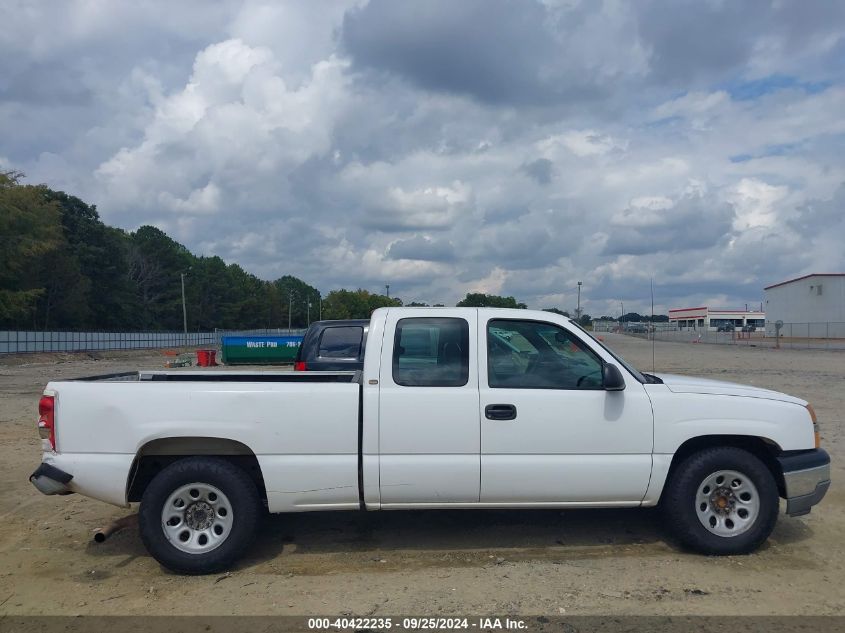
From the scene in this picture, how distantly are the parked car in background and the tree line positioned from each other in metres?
11.5

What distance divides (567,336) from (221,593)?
311 centimetres

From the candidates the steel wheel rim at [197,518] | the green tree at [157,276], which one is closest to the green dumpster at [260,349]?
the steel wheel rim at [197,518]

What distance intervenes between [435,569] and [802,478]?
2843mm

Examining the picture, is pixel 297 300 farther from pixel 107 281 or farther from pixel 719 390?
pixel 719 390

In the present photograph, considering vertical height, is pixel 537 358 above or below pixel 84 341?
below

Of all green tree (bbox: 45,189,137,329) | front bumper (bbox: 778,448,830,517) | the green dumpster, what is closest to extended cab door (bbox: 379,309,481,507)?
front bumper (bbox: 778,448,830,517)

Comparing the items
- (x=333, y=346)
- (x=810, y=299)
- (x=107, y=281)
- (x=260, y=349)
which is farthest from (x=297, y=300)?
(x=333, y=346)

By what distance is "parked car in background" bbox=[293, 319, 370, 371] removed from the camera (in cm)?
1141

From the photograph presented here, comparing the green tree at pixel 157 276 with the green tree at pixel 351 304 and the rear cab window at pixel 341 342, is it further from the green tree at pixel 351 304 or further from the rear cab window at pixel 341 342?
the rear cab window at pixel 341 342

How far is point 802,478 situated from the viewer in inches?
215

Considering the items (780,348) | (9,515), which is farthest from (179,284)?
(9,515)

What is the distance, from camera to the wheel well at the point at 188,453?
5328 millimetres

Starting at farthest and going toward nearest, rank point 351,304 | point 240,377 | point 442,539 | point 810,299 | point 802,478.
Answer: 1. point 351,304
2. point 810,299
3. point 442,539
4. point 240,377
5. point 802,478

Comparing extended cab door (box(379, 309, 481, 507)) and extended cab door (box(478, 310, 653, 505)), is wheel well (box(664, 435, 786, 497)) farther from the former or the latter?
extended cab door (box(379, 309, 481, 507))
